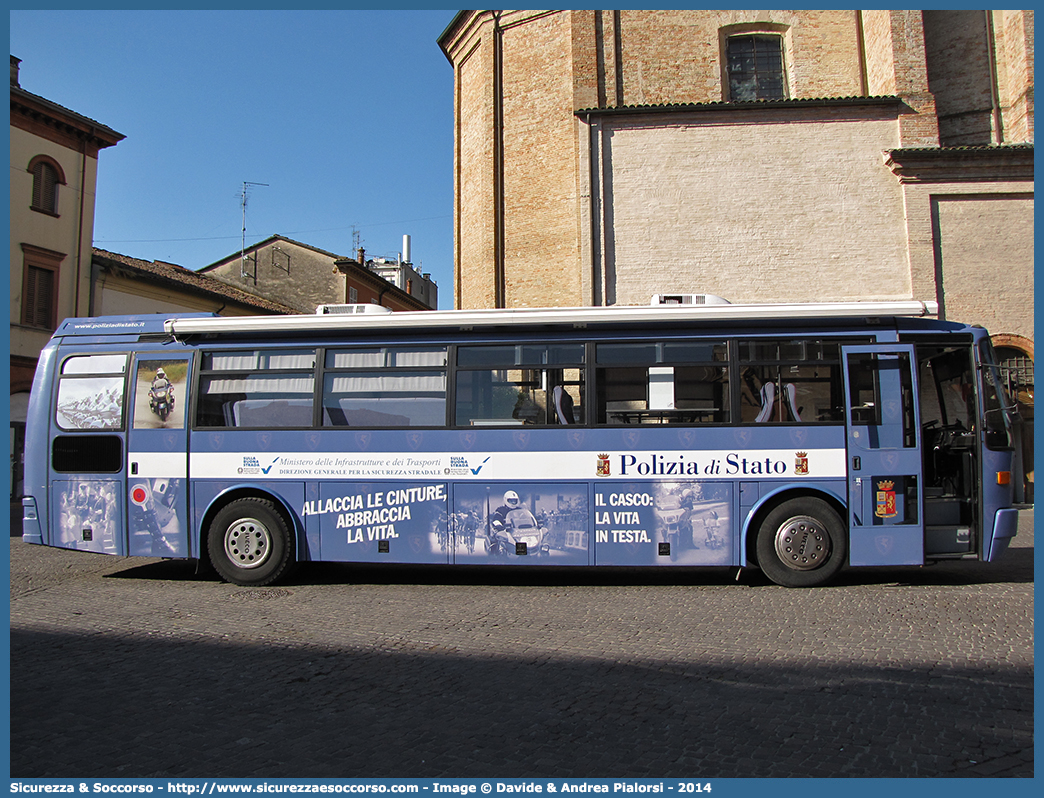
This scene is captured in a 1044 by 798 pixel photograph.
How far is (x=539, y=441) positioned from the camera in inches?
329

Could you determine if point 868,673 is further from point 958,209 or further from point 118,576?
point 958,209

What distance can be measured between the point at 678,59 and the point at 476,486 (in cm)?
1690

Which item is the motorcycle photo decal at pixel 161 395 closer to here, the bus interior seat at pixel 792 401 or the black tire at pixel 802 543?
the black tire at pixel 802 543

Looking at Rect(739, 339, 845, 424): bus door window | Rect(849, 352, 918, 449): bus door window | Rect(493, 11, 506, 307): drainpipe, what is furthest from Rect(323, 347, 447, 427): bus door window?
Rect(493, 11, 506, 307): drainpipe

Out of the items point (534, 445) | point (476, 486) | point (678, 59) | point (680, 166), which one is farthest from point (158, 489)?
point (678, 59)

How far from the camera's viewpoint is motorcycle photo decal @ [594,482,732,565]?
8078mm

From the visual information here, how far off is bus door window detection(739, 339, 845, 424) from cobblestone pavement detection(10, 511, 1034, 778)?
189 centimetres

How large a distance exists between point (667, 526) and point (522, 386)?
2.25 meters

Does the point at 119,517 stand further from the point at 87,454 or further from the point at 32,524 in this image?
the point at 32,524

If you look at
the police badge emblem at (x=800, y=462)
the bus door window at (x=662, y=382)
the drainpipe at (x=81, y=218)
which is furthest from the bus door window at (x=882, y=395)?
the drainpipe at (x=81, y=218)

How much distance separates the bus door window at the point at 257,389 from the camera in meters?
8.76

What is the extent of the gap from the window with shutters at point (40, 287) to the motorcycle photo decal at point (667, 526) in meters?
21.7

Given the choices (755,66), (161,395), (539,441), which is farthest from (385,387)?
(755,66)

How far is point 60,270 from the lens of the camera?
23641 mm
